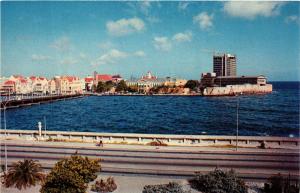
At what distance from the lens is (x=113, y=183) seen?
68.9 feet

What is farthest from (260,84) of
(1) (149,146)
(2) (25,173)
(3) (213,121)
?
(2) (25,173)

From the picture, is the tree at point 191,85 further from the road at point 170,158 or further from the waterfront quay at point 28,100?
the road at point 170,158

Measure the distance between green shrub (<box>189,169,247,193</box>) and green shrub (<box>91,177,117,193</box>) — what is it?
14.9 feet

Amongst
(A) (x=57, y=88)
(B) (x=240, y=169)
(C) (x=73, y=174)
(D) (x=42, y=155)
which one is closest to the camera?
(C) (x=73, y=174)

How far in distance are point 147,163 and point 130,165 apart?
127 centimetres

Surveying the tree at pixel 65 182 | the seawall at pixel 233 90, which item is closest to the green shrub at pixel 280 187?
the tree at pixel 65 182

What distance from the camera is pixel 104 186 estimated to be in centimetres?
2062

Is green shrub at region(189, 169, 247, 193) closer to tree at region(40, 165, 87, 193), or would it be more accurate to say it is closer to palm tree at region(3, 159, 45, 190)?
tree at region(40, 165, 87, 193)

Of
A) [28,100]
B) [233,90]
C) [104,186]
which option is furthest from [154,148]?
[233,90]

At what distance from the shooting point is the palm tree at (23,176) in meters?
21.7

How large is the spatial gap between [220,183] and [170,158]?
26.2 ft

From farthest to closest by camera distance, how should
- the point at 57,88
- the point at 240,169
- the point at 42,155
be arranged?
the point at 57,88 → the point at 42,155 → the point at 240,169

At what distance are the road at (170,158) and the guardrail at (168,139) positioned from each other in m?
2.08

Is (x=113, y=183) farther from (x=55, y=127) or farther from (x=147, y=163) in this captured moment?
(x=55, y=127)
